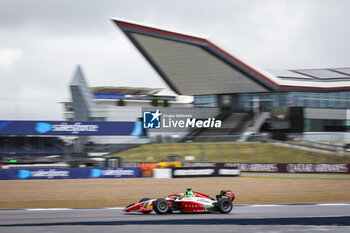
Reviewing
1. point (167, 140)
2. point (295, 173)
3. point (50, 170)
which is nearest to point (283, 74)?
point (167, 140)

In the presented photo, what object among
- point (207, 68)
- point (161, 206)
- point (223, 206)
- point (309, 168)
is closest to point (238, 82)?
point (207, 68)

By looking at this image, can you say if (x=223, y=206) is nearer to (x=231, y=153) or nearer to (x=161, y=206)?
(x=161, y=206)

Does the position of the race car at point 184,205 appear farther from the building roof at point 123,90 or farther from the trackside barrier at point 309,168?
the building roof at point 123,90

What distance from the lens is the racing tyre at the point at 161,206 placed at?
44.2 ft

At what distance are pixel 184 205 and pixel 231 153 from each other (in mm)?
26837

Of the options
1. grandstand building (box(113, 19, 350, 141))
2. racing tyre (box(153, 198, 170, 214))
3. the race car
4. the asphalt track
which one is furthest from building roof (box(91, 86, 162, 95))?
the asphalt track

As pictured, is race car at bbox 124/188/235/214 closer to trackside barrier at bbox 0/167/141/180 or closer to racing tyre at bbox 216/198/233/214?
racing tyre at bbox 216/198/233/214

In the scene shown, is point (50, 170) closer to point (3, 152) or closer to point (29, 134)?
point (29, 134)

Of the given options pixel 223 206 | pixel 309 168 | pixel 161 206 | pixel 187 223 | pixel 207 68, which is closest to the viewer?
pixel 187 223

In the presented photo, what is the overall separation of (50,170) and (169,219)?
15.6 metres

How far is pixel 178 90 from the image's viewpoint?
63750 mm

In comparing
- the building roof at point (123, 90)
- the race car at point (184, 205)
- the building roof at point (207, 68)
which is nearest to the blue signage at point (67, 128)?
the race car at point (184, 205)

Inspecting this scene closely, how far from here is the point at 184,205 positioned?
1388 centimetres

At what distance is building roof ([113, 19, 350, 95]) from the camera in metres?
55.5
